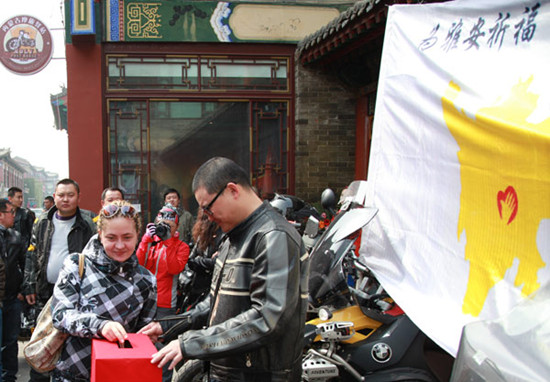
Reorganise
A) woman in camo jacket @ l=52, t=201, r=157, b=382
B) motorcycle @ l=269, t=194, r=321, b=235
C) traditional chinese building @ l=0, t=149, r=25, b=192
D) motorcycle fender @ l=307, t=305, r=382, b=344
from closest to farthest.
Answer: woman in camo jacket @ l=52, t=201, r=157, b=382 → motorcycle fender @ l=307, t=305, r=382, b=344 → motorcycle @ l=269, t=194, r=321, b=235 → traditional chinese building @ l=0, t=149, r=25, b=192

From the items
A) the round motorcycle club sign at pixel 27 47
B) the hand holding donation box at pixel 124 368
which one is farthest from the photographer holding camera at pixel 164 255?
the round motorcycle club sign at pixel 27 47

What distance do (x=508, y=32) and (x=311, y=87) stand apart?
22.4 feet

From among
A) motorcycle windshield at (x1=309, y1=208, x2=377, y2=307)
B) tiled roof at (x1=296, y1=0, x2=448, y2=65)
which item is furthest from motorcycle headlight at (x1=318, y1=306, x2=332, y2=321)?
tiled roof at (x1=296, y1=0, x2=448, y2=65)

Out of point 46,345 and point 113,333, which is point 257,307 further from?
point 46,345

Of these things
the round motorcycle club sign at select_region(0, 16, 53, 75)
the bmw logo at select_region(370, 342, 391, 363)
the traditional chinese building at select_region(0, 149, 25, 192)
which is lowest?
the traditional chinese building at select_region(0, 149, 25, 192)

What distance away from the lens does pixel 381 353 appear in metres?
2.94

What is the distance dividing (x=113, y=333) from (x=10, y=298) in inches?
119

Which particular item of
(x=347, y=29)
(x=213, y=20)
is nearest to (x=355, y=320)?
(x=347, y=29)

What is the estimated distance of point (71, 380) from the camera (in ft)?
7.46

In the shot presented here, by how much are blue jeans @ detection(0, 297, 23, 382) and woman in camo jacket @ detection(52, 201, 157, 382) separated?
2.50m

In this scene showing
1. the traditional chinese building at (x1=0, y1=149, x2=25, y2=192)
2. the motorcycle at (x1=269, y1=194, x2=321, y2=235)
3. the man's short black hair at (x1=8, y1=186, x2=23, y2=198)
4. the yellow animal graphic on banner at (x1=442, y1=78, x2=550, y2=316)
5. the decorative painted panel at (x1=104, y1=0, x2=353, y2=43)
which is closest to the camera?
the yellow animal graphic on banner at (x1=442, y1=78, x2=550, y2=316)

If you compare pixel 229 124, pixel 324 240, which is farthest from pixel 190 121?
pixel 324 240

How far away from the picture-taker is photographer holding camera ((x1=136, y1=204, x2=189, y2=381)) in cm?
433

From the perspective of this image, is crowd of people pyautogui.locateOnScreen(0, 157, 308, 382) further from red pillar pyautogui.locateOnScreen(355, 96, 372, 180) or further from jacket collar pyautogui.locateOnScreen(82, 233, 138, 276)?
red pillar pyautogui.locateOnScreen(355, 96, 372, 180)
